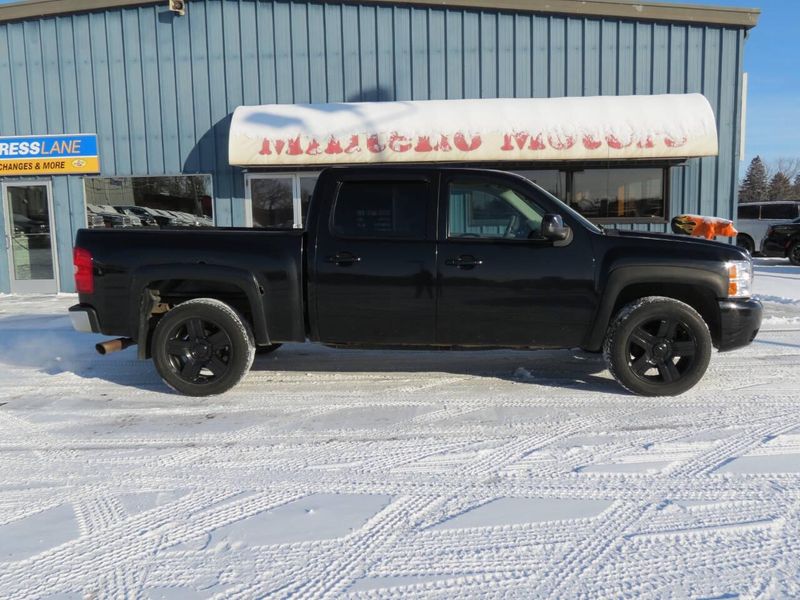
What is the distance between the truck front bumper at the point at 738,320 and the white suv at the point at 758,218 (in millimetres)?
17260

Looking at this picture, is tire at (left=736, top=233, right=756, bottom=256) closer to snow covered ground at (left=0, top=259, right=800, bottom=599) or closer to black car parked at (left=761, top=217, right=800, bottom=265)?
black car parked at (left=761, top=217, right=800, bottom=265)

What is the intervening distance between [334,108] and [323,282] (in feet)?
23.8

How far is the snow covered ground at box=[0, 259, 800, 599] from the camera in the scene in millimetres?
2480

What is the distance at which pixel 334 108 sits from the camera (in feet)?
36.6

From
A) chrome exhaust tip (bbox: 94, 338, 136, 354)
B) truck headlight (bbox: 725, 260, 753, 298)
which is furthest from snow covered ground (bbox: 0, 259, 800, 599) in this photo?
truck headlight (bbox: 725, 260, 753, 298)

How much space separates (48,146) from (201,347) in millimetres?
9996

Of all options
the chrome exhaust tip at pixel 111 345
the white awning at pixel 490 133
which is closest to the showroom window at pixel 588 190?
the white awning at pixel 490 133

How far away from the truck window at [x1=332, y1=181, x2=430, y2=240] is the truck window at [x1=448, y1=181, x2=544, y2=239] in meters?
0.26

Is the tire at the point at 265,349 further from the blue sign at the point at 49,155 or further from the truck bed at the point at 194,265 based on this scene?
the blue sign at the point at 49,155

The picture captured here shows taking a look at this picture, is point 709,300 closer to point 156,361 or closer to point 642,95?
point 156,361

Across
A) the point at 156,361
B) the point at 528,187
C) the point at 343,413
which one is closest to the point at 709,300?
the point at 528,187

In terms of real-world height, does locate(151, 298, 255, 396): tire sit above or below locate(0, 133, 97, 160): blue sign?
below

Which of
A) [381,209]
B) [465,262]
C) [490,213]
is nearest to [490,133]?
[490,213]

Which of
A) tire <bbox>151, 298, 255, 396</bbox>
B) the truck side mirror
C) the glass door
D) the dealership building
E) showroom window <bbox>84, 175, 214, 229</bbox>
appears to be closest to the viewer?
the truck side mirror
